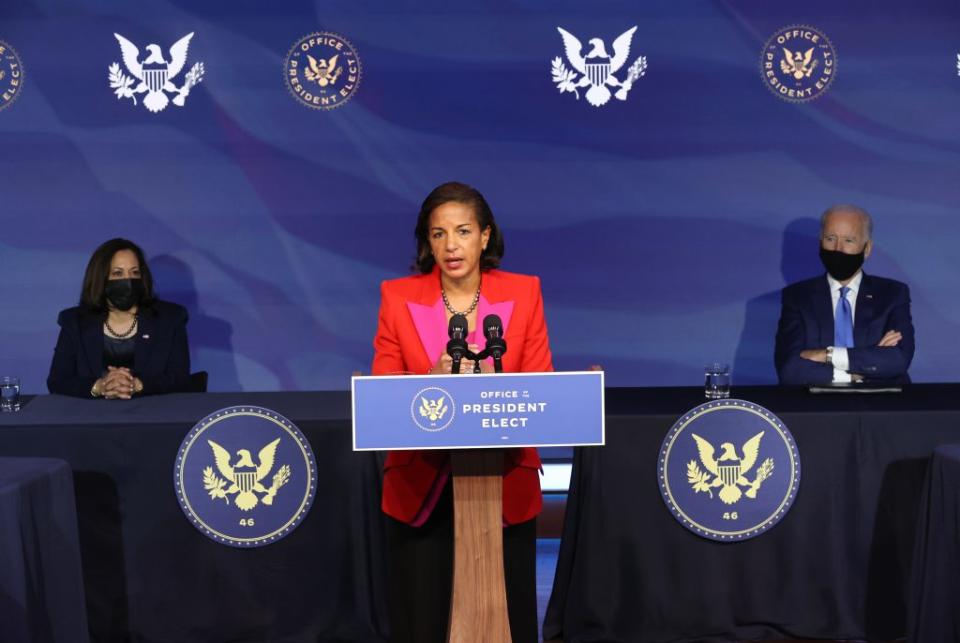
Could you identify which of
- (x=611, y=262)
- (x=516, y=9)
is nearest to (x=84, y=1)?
(x=516, y=9)

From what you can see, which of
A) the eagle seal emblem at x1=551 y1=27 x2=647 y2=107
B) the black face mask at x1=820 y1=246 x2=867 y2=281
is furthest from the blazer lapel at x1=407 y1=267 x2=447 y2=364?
the eagle seal emblem at x1=551 y1=27 x2=647 y2=107

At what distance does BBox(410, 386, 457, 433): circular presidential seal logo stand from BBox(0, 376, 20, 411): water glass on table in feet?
6.53

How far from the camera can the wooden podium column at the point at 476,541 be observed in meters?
2.37

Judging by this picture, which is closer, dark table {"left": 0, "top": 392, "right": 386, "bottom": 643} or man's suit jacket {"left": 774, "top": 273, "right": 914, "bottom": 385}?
dark table {"left": 0, "top": 392, "right": 386, "bottom": 643}

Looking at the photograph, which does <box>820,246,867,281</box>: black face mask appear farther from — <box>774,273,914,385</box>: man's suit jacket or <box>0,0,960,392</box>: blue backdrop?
<box>0,0,960,392</box>: blue backdrop

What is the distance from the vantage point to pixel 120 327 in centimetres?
438

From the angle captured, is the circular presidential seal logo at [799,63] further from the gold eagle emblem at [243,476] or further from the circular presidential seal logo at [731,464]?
the gold eagle emblem at [243,476]

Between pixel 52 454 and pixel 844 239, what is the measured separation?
123 inches

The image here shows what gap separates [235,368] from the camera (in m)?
5.35

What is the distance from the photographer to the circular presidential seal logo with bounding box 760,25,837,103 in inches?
204

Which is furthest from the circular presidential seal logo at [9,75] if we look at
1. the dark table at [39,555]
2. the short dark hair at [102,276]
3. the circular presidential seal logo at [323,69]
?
the dark table at [39,555]

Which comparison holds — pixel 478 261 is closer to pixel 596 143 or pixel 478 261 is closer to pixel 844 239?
pixel 844 239

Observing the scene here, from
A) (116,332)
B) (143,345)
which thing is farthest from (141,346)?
(116,332)

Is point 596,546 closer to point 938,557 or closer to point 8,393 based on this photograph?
point 938,557
